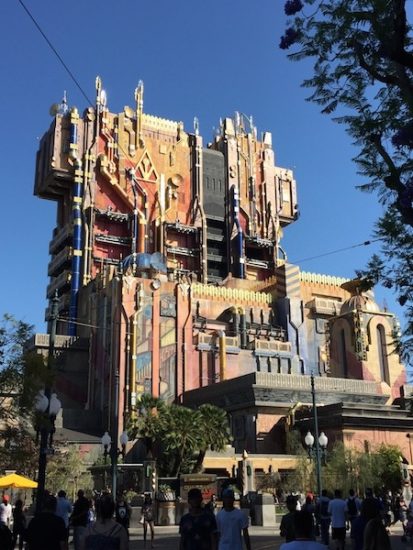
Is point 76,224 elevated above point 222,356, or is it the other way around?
point 76,224

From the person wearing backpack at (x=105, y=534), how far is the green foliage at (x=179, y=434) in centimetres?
3315

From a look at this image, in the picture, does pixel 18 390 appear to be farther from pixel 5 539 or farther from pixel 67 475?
pixel 67 475

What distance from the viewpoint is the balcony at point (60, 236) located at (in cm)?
8022

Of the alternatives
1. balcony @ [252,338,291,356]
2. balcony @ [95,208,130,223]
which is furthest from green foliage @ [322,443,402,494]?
balcony @ [95,208,130,223]

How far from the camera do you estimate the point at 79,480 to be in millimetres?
41281

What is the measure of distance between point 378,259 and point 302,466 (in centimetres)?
2752

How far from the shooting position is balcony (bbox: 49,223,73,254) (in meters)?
80.2

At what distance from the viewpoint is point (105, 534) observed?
691 centimetres

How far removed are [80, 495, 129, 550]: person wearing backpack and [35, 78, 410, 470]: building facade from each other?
3348 centimetres

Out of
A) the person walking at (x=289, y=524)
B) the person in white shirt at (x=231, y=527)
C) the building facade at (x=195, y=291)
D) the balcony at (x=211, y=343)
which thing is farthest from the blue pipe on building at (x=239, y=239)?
the person in white shirt at (x=231, y=527)

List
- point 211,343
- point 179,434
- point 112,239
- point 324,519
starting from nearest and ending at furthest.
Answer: point 324,519
point 179,434
point 211,343
point 112,239

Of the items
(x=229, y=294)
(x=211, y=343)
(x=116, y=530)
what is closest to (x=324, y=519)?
(x=116, y=530)

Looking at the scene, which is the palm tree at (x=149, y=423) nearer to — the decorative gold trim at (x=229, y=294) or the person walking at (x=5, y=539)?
the decorative gold trim at (x=229, y=294)

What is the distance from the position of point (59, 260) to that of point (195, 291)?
20830 mm
